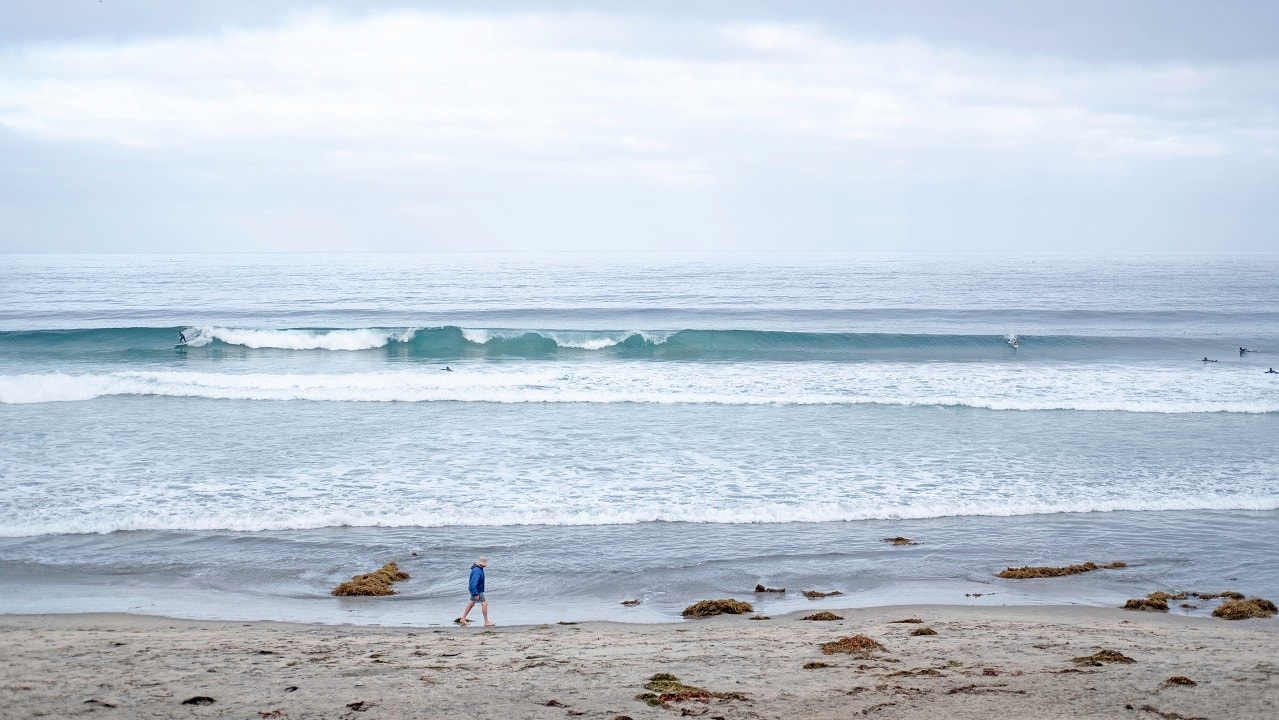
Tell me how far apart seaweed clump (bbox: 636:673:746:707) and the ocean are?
238cm

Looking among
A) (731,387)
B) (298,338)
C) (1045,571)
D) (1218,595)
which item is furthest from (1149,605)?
(298,338)

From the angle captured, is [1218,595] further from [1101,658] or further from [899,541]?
[899,541]

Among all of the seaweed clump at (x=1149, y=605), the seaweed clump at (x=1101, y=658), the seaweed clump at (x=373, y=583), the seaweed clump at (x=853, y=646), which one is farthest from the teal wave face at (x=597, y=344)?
the seaweed clump at (x=1101, y=658)

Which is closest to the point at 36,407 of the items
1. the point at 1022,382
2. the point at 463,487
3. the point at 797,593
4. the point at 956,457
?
the point at 463,487

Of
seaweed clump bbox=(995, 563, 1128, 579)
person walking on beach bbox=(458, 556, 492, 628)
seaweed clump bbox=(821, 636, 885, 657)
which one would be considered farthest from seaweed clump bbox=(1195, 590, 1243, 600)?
person walking on beach bbox=(458, 556, 492, 628)

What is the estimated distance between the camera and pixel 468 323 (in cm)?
4175

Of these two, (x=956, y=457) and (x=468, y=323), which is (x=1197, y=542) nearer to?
(x=956, y=457)

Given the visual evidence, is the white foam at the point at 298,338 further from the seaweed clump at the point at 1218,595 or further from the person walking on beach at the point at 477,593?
the seaweed clump at the point at 1218,595

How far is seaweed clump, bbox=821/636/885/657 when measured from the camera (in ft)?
26.2

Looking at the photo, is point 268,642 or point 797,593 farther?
point 797,593

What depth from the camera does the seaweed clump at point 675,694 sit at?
6.82 m

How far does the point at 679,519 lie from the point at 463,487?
4.07m

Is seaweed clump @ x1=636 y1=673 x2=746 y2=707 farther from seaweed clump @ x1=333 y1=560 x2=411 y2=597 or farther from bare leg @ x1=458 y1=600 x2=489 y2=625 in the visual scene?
seaweed clump @ x1=333 y1=560 x2=411 y2=597

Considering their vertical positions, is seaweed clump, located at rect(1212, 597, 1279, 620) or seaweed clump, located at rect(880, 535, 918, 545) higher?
seaweed clump, located at rect(1212, 597, 1279, 620)
